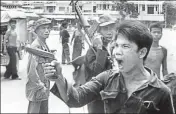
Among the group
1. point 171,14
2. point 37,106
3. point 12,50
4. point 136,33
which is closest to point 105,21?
point 37,106

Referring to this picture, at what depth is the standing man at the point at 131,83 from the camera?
→ 1.66 meters

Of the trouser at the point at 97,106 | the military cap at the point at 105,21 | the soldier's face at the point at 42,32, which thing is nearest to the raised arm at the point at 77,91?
the trouser at the point at 97,106

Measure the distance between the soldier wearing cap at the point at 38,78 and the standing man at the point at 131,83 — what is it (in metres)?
2.07

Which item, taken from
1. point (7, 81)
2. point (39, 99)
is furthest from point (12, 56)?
point (39, 99)

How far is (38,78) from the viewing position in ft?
13.3

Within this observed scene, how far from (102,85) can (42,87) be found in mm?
2371

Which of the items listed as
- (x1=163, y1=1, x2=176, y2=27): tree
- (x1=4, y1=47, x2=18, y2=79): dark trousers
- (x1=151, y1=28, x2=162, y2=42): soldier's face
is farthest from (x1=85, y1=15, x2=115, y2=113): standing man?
(x1=4, y1=47, x2=18, y2=79): dark trousers

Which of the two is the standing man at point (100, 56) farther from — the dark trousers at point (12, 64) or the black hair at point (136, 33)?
the dark trousers at point (12, 64)

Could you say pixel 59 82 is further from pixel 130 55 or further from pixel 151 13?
pixel 151 13

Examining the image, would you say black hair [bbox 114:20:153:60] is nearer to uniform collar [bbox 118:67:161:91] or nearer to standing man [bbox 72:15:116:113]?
uniform collar [bbox 118:67:161:91]

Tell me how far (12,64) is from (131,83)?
28.8ft

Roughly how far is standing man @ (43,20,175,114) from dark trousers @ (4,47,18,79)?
8484mm

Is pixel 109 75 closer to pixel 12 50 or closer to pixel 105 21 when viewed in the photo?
pixel 105 21

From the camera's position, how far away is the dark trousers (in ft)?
33.0
